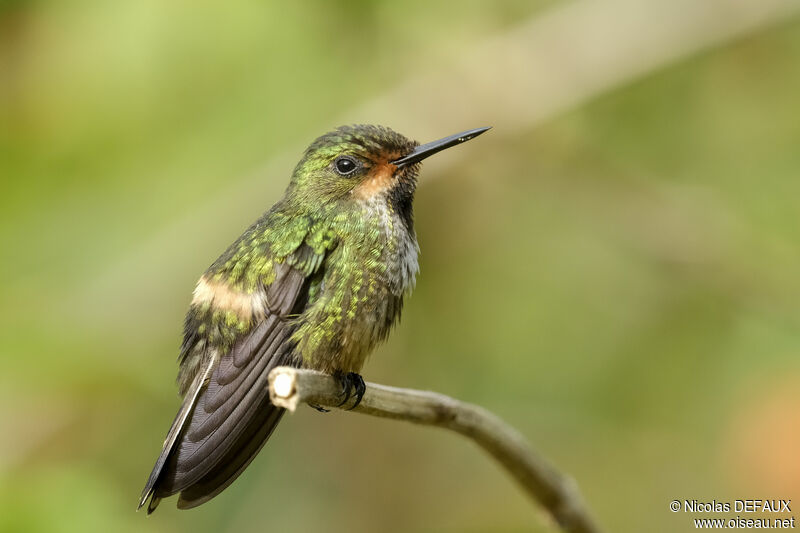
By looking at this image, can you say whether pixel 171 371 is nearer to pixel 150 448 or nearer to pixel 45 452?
pixel 150 448

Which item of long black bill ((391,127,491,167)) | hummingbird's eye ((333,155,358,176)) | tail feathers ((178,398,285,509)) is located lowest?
tail feathers ((178,398,285,509))

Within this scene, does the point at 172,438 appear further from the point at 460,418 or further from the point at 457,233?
the point at 457,233

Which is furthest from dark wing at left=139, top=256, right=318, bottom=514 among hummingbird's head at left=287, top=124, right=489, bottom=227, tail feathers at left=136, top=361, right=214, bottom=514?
hummingbird's head at left=287, top=124, right=489, bottom=227

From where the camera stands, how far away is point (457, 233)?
17.4 ft

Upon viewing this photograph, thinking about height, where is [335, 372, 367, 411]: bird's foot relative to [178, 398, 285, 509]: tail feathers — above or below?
above

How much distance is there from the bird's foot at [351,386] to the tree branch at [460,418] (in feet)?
0.04

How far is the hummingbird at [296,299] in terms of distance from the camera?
6.28 feet

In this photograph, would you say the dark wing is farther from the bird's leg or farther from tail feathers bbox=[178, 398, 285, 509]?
the bird's leg

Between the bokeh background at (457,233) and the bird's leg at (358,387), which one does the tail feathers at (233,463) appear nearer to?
the bird's leg at (358,387)

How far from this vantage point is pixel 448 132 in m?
5.13

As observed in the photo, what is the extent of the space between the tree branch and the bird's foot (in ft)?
0.04

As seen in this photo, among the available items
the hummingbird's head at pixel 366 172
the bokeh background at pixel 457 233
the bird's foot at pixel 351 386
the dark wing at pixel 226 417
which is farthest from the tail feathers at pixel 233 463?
the bokeh background at pixel 457 233

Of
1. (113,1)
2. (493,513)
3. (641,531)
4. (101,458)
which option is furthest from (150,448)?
(641,531)

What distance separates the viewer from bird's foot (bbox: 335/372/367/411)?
2.29 metres
